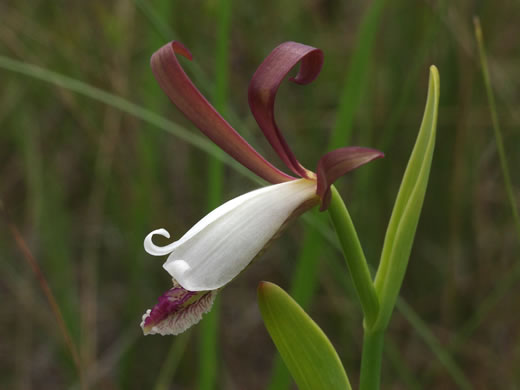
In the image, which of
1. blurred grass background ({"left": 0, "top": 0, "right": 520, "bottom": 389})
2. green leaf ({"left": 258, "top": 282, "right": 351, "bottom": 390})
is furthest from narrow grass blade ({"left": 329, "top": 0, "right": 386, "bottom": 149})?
green leaf ({"left": 258, "top": 282, "right": 351, "bottom": 390})

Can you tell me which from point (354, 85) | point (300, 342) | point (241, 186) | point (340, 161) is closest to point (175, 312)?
point (300, 342)

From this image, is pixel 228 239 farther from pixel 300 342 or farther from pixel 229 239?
pixel 300 342

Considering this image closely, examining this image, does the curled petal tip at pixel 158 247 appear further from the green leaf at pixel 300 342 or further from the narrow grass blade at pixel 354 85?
the narrow grass blade at pixel 354 85

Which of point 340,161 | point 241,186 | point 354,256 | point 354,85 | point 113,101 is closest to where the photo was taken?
point 340,161

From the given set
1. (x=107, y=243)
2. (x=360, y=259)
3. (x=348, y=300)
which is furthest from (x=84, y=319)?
(x=360, y=259)

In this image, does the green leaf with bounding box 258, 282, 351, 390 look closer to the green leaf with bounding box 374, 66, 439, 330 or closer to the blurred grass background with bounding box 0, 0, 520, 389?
the green leaf with bounding box 374, 66, 439, 330

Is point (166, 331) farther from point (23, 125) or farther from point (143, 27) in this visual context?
point (143, 27)
